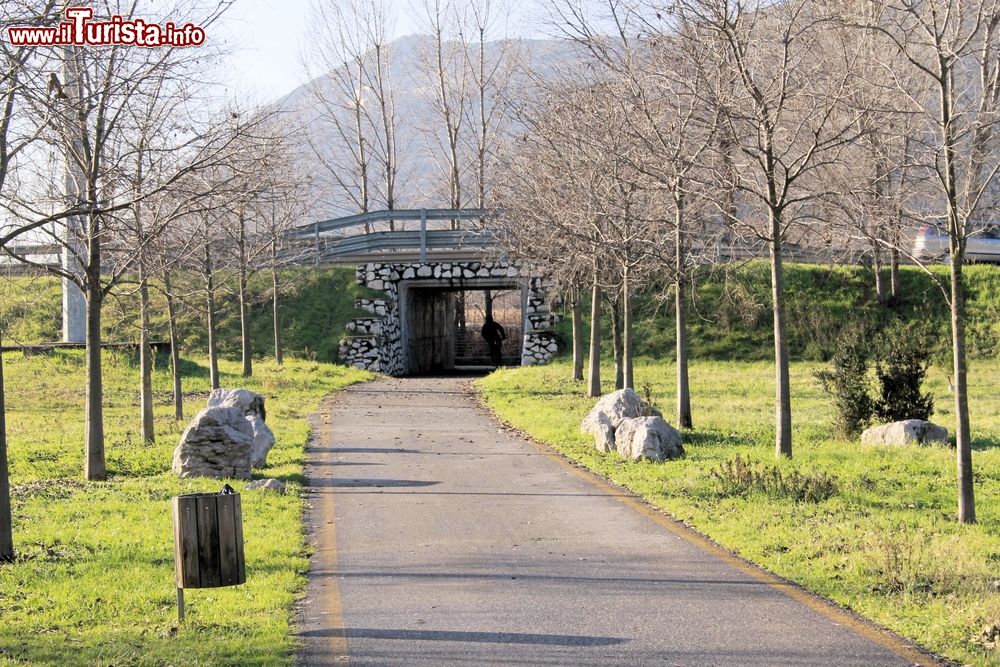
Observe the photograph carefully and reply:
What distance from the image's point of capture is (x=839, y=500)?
35.7ft

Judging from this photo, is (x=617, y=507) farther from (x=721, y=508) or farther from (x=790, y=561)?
(x=790, y=561)

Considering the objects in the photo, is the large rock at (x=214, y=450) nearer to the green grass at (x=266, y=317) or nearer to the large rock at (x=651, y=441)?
the large rock at (x=651, y=441)

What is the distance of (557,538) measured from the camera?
9.63 metres

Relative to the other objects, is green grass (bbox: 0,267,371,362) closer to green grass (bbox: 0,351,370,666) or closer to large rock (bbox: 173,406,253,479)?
green grass (bbox: 0,351,370,666)

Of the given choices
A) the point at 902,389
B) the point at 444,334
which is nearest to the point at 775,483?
the point at 902,389

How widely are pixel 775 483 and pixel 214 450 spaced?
21.7ft

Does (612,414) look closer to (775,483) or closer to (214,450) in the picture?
(775,483)

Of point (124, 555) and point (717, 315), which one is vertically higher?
point (717, 315)

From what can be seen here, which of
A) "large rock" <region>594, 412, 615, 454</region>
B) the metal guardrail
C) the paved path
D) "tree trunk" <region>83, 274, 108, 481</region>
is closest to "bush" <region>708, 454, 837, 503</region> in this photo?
the paved path

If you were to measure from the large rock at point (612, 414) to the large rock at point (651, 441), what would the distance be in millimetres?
608

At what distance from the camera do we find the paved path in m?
6.17

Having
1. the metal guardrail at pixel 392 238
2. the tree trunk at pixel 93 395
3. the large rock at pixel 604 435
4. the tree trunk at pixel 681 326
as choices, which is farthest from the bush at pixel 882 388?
the metal guardrail at pixel 392 238

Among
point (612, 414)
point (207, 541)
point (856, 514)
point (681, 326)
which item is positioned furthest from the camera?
point (681, 326)

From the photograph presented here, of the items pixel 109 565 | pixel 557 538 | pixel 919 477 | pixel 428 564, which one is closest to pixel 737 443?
pixel 919 477
